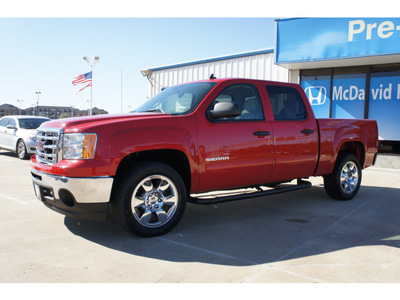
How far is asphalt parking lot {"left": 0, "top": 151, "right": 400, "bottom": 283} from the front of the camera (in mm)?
3040

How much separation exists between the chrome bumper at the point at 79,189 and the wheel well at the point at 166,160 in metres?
0.34

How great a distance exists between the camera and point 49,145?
3990 mm

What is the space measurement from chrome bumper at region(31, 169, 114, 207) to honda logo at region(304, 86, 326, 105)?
11411 mm

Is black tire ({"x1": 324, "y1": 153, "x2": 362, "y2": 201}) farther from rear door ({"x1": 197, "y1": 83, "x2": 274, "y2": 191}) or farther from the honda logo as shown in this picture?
the honda logo

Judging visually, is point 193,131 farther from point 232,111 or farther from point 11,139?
point 11,139

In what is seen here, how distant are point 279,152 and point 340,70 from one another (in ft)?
30.4

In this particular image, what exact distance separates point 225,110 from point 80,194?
186 cm

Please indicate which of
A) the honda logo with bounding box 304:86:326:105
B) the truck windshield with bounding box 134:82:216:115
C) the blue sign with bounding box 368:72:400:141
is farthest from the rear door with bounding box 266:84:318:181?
the honda logo with bounding box 304:86:326:105

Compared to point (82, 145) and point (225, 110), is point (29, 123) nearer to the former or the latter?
point (82, 145)

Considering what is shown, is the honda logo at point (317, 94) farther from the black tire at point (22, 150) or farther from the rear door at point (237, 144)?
the black tire at point (22, 150)

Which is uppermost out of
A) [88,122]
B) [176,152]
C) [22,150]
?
[88,122]

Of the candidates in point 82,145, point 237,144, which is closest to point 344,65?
Answer: point 237,144

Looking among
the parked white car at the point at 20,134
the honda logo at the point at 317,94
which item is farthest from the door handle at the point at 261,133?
the honda logo at the point at 317,94

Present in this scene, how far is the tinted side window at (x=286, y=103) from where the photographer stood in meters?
5.15
